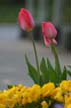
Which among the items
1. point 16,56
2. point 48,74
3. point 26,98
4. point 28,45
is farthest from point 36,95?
point 28,45

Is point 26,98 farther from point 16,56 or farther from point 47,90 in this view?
point 16,56

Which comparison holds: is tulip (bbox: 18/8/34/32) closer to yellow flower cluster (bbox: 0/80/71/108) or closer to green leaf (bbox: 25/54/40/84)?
green leaf (bbox: 25/54/40/84)

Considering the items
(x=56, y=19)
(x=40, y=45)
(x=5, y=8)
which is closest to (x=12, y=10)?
(x=5, y=8)

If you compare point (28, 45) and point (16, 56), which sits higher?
point (16, 56)

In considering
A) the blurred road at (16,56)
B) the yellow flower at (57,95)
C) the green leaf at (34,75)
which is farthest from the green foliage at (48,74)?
the blurred road at (16,56)

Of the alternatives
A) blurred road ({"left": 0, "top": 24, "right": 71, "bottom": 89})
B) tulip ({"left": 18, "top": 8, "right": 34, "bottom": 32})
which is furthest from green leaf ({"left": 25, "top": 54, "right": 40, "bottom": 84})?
blurred road ({"left": 0, "top": 24, "right": 71, "bottom": 89})

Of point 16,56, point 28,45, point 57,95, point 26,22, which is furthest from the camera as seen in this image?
point 28,45

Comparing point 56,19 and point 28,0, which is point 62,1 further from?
point 28,0

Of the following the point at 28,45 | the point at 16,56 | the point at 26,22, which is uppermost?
the point at 26,22

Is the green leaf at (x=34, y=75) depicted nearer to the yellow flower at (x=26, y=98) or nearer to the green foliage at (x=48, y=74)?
the green foliage at (x=48, y=74)

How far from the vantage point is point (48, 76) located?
2432 mm

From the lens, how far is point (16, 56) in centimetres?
1650

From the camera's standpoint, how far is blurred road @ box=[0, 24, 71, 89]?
11.5 m

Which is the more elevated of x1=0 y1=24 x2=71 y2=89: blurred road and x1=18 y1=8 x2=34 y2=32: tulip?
x1=18 y1=8 x2=34 y2=32: tulip
